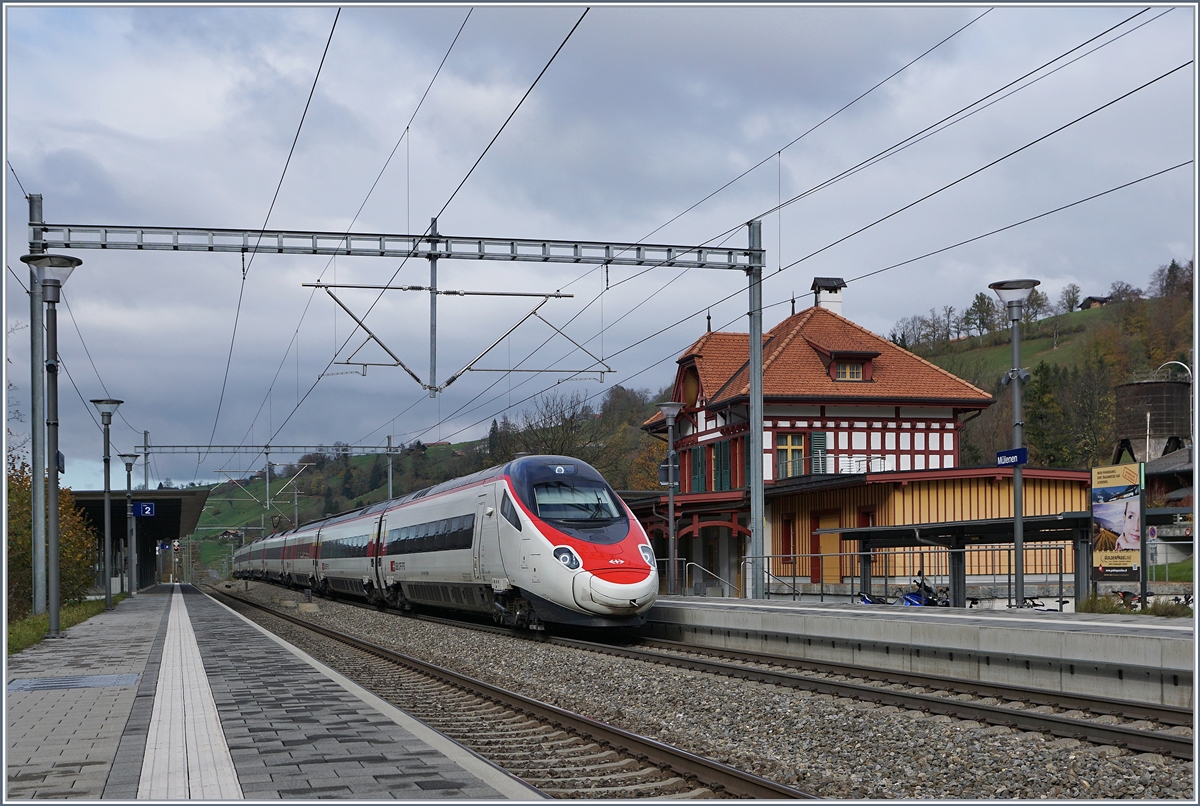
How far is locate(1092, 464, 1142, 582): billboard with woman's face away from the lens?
1784 centimetres

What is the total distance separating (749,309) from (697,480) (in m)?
24.1

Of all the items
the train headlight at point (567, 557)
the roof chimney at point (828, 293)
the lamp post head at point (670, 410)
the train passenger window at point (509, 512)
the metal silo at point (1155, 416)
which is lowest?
the train headlight at point (567, 557)

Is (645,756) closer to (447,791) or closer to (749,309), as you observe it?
(447,791)

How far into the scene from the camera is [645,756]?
8586 millimetres

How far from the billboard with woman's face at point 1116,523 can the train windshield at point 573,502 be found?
25.5ft

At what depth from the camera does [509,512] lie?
20.2 m

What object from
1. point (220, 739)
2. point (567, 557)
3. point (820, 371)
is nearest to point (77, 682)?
point (220, 739)

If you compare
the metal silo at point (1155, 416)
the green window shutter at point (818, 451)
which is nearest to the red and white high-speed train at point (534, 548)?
the green window shutter at point (818, 451)

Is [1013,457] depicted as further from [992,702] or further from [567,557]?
[992,702]

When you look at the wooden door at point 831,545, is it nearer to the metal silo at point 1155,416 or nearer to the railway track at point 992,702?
the railway track at point 992,702

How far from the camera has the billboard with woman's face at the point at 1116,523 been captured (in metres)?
17.8

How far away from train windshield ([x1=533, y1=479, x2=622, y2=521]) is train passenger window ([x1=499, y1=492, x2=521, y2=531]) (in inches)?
19.1

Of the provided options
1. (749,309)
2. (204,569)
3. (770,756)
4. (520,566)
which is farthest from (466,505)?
(204,569)

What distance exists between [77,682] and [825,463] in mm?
31152
